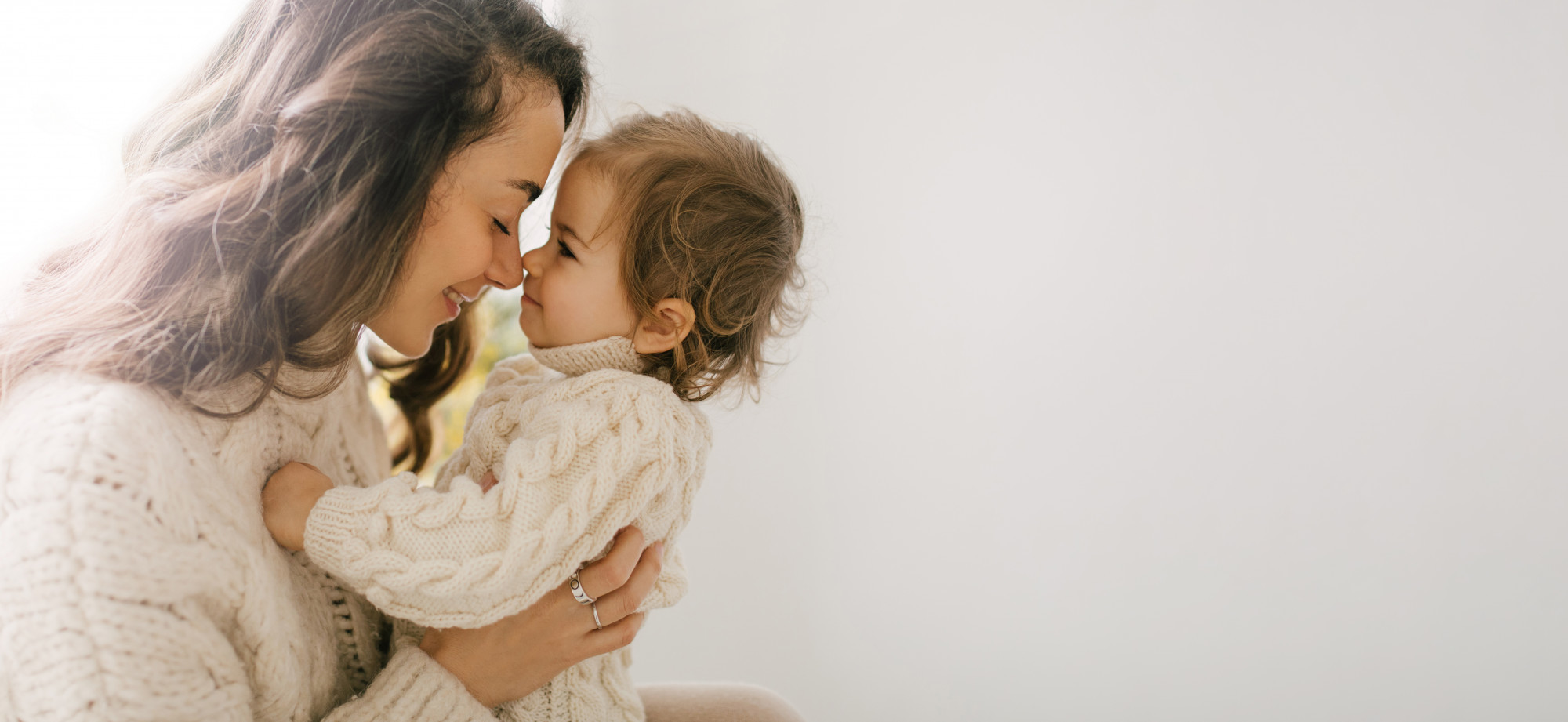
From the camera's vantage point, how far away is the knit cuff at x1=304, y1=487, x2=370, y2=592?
86 centimetres

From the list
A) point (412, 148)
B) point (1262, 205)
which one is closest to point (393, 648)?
point (412, 148)

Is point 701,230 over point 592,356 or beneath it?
over

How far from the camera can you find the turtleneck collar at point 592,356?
1121 mm

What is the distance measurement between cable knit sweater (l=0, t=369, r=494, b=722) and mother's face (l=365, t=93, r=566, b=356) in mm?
187

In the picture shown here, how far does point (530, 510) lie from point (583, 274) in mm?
Answer: 347

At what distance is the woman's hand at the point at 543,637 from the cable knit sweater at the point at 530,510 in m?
0.02

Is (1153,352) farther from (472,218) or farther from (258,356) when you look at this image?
(258,356)

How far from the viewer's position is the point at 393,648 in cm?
106

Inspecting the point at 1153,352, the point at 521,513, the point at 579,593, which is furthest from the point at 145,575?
the point at 1153,352

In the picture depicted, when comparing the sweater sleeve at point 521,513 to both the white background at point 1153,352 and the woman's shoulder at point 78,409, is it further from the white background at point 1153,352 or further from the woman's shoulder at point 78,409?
the white background at point 1153,352

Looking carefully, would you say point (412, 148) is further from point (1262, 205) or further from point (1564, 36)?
point (1564, 36)

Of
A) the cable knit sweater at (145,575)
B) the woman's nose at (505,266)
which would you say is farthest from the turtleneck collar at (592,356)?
the cable knit sweater at (145,575)

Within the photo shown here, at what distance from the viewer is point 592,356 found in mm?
1122

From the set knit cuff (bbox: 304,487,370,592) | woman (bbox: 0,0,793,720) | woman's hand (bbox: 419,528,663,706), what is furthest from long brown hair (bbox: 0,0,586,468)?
woman's hand (bbox: 419,528,663,706)
